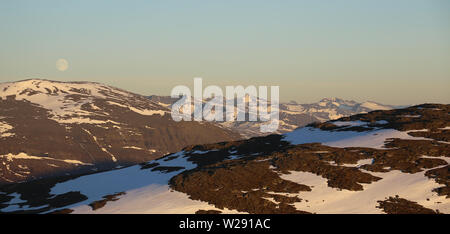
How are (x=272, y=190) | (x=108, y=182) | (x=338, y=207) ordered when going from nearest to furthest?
1. (x=338, y=207)
2. (x=272, y=190)
3. (x=108, y=182)

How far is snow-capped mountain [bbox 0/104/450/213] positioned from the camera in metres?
66.1

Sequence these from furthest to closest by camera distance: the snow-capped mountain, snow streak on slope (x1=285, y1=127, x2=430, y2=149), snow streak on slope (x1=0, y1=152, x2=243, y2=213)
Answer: snow streak on slope (x1=285, y1=127, x2=430, y2=149) < snow streak on slope (x1=0, y1=152, x2=243, y2=213) < the snow-capped mountain

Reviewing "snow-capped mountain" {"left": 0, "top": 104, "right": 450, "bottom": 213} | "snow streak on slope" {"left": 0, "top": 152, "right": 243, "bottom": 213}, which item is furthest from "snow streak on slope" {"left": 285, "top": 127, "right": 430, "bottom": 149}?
"snow streak on slope" {"left": 0, "top": 152, "right": 243, "bottom": 213}

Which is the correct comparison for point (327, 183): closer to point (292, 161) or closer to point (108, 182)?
point (292, 161)

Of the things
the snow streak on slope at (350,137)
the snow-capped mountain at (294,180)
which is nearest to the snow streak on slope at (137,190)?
the snow-capped mountain at (294,180)

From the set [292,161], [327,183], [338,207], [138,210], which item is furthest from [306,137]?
[138,210]

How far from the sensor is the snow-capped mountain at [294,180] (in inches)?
2603

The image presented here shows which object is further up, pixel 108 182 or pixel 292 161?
pixel 292 161

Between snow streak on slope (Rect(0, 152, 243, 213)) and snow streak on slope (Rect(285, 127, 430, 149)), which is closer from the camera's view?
snow streak on slope (Rect(0, 152, 243, 213))

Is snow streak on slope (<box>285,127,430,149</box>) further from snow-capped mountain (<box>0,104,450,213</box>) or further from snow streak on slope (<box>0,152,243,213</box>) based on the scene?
snow streak on slope (<box>0,152,243,213</box>)
